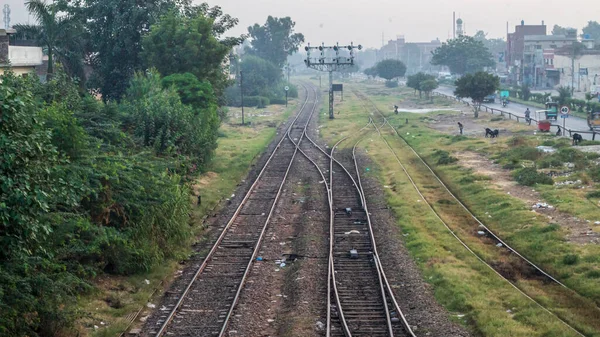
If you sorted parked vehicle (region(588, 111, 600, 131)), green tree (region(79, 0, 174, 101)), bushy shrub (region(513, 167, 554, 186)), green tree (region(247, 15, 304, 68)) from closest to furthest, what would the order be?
1. bushy shrub (region(513, 167, 554, 186))
2. green tree (region(79, 0, 174, 101))
3. parked vehicle (region(588, 111, 600, 131))
4. green tree (region(247, 15, 304, 68))

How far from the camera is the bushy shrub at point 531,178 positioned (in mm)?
28136

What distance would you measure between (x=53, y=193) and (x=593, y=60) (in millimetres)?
87385

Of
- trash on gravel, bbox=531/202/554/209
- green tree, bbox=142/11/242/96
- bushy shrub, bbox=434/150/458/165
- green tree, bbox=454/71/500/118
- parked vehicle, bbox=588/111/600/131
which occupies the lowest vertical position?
trash on gravel, bbox=531/202/554/209

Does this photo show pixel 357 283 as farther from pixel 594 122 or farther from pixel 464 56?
pixel 464 56

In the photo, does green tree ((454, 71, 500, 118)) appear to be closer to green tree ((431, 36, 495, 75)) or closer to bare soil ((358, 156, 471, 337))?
bare soil ((358, 156, 471, 337))

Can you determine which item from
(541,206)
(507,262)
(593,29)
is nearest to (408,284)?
(507,262)

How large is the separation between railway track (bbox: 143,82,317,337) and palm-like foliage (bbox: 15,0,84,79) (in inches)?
629

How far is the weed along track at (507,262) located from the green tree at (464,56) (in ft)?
315

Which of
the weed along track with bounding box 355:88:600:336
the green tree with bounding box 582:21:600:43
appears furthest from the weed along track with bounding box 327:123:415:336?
the green tree with bounding box 582:21:600:43

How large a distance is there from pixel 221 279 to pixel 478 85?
47526 mm

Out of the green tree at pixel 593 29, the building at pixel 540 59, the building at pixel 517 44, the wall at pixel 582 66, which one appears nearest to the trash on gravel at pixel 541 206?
the wall at pixel 582 66

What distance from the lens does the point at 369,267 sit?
1775 centimetres

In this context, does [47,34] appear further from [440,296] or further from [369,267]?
[440,296]

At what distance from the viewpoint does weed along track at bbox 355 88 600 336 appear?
1404cm
